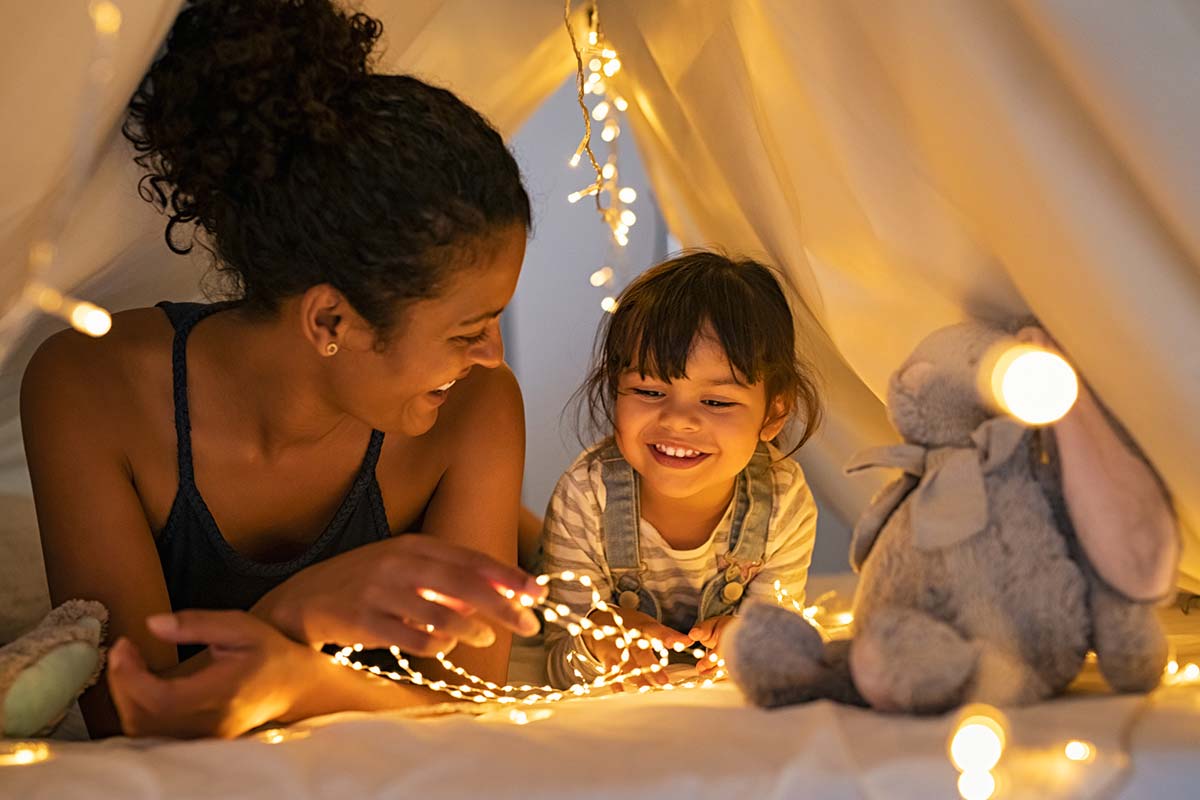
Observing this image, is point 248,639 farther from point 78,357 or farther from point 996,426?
point 996,426

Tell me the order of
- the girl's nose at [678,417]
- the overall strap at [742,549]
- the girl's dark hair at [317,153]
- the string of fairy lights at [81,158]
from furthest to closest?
1. the overall strap at [742,549]
2. the girl's nose at [678,417]
3. the girl's dark hair at [317,153]
4. the string of fairy lights at [81,158]

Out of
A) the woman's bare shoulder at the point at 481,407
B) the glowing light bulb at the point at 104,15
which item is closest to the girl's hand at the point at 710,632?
the woman's bare shoulder at the point at 481,407

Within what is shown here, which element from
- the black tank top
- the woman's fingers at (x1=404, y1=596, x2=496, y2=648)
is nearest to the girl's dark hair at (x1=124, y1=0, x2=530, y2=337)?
the black tank top

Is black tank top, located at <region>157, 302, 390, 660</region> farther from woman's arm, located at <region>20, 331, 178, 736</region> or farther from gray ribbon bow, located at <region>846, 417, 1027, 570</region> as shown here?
gray ribbon bow, located at <region>846, 417, 1027, 570</region>

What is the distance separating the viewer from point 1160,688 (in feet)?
3.14

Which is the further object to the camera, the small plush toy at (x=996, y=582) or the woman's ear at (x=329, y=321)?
the woman's ear at (x=329, y=321)

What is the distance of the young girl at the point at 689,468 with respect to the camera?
152cm

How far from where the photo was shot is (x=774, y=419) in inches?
63.2

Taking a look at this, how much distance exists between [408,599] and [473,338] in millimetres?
309

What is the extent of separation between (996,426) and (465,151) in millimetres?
551

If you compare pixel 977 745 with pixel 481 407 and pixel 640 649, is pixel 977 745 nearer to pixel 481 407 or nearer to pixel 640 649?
pixel 640 649

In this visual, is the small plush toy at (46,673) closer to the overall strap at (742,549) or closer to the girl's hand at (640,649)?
the girl's hand at (640,649)

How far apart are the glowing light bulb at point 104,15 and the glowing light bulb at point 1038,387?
0.79m

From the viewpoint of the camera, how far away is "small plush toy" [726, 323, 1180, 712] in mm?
902
